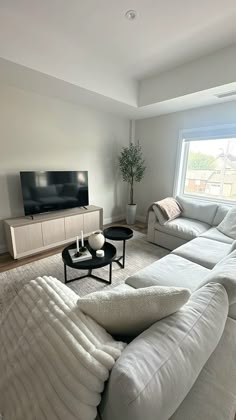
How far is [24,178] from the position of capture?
2.79 m

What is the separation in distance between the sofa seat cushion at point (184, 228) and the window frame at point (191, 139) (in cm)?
79

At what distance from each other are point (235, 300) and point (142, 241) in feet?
8.16

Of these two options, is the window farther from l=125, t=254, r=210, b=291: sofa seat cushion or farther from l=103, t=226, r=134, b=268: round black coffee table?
l=125, t=254, r=210, b=291: sofa seat cushion

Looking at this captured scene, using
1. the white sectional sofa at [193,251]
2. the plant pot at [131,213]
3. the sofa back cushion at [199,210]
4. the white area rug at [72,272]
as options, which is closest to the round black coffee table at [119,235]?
the white area rug at [72,272]

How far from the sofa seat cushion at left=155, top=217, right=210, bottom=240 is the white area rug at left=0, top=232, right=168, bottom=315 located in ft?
1.17

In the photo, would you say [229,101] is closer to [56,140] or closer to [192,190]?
[192,190]

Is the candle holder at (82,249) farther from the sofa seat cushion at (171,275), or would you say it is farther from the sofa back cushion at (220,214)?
the sofa back cushion at (220,214)

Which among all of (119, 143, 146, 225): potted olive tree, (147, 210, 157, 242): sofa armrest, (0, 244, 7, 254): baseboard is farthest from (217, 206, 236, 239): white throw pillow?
(0, 244, 7, 254): baseboard

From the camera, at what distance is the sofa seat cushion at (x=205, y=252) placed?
1.98 meters

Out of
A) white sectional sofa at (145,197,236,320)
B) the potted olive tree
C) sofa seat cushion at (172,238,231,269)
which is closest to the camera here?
white sectional sofa at (145,197,236,320)

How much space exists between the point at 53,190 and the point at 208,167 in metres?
2.85

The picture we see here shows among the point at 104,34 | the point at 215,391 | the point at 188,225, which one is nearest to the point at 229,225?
the point at 188,225

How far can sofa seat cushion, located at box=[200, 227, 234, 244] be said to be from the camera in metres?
2.51

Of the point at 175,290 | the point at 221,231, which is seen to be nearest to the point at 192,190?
the point at 221,231
